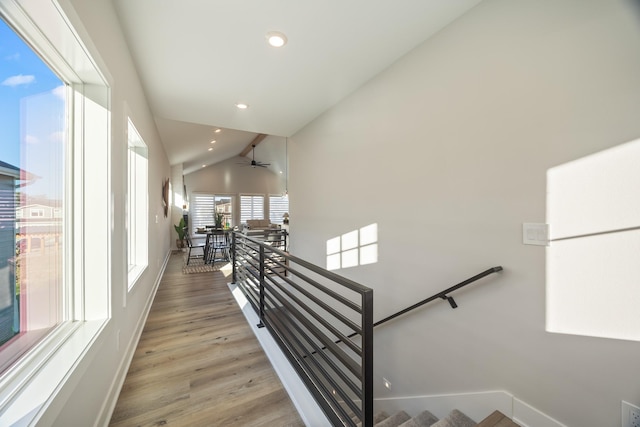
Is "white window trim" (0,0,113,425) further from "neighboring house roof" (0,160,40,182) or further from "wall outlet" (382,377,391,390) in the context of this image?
"wall outlet" (382,377,391,390)

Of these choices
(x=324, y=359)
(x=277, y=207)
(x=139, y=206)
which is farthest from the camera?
(x=277, y=207)

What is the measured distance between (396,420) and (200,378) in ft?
5.19

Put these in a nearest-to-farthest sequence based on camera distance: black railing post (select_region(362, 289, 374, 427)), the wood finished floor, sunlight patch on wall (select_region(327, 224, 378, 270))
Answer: black railing post (select_region(362, 289, 374, 427)) → the wood finished floor → sunlight patch on wall (select_region(327, 224, 378, 270))

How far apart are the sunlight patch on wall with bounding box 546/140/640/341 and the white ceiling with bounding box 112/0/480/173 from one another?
50.7 inches

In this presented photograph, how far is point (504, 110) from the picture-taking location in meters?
1.48

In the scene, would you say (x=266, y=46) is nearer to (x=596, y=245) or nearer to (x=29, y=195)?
(x=29, y=195)

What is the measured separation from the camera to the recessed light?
1.85 metres

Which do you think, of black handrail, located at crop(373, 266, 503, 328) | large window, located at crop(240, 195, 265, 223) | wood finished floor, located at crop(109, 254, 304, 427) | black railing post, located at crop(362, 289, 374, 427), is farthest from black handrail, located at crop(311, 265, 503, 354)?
large window, located at crop(240, 195, 265, 223)

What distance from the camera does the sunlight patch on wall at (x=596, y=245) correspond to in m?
1.07

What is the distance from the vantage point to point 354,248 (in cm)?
277

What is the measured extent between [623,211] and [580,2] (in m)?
1.01

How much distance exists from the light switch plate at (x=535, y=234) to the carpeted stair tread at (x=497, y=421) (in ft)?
3.16

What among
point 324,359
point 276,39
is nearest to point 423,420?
point 324,359

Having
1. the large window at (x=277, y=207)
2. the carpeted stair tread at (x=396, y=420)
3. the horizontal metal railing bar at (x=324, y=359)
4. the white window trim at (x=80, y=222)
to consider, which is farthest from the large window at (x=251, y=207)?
the carpeted stair tread at (x=396, y=420)
